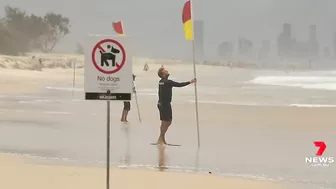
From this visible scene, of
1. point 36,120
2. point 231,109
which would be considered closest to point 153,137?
point 36,120

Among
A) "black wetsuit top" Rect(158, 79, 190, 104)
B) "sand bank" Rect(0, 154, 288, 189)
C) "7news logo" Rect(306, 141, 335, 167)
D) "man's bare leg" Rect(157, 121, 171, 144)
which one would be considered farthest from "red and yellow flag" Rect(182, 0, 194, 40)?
"sand bank" Rect(0, 154, 288, 189)

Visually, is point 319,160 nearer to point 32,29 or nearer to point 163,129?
point 163,129

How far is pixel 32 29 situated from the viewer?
98.4 m

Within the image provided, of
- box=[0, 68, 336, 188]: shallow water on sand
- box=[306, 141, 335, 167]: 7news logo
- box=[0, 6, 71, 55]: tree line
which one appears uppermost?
box=[0, 6, 71, 55]: tree line

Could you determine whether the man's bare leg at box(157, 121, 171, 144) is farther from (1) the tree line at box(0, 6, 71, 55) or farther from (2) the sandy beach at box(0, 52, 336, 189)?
(1) the tree line at box(0, 6, 71, 55)

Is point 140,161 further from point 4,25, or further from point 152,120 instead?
point 4,25

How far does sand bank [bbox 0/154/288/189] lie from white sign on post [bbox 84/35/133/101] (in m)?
2.00

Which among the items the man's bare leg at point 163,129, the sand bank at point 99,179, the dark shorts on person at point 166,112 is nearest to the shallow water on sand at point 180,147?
the man's bare leg at point 163,129

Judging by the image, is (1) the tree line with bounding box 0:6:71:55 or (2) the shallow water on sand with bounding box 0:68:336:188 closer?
(2) the shallow water on sand with bounding box 0:68:336:188

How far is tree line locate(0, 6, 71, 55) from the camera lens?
8638 cm

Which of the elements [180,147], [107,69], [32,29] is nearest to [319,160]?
[180,147]

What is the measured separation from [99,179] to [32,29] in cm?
9232

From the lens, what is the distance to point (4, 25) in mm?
88875

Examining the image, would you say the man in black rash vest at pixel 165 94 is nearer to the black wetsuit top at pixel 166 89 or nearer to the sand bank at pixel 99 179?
the black wetsuit top at pixel 166 89
